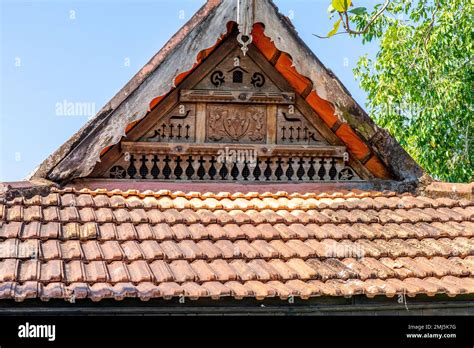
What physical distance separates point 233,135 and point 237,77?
21.0 inches

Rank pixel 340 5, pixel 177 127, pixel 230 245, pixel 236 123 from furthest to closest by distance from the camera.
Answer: pixel 236 123, pixel 177 127, pixel 230 245, pixel 340 5

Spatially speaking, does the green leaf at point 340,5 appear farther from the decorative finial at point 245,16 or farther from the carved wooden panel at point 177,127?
the carved wooden panel at point 177,127

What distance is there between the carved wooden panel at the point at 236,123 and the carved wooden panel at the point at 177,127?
0.15m

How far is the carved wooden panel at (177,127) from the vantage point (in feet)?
22.1

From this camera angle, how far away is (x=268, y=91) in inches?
273

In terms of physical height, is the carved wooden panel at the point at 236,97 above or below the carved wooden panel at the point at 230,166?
above

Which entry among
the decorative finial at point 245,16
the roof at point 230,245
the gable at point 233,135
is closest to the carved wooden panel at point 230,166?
the gable at point 233,135

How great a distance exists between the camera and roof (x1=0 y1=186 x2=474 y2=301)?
16.2ft

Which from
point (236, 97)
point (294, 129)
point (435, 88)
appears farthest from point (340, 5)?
point (435, 88)

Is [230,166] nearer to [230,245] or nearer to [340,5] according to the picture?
[230,245]

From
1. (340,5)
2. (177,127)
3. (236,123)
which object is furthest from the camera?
(236,123)

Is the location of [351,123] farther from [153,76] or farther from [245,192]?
[153,76]

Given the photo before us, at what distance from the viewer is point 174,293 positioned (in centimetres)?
484
